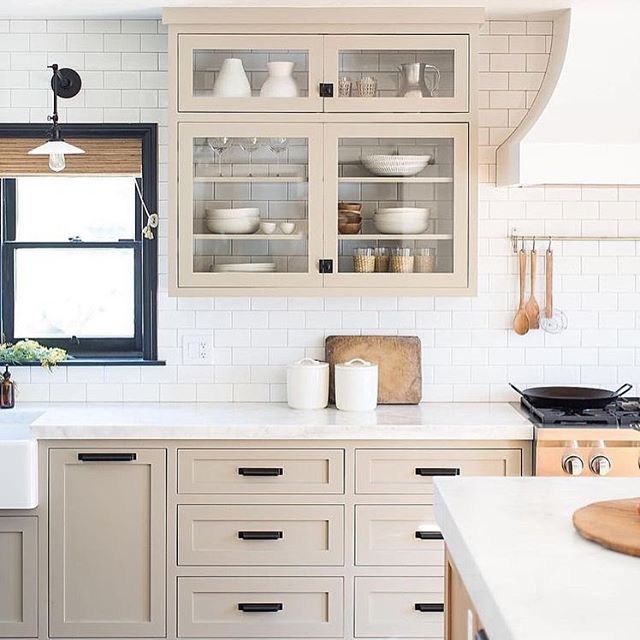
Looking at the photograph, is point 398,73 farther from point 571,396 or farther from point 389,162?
point 571,396

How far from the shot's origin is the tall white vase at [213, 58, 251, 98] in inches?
152

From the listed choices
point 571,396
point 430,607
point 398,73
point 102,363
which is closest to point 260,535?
point 430,607

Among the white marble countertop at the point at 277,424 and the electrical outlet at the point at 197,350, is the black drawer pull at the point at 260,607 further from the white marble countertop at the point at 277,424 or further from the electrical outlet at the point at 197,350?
the electrical outlet at the point at 197,350

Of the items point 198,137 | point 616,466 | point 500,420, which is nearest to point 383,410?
point 500,420

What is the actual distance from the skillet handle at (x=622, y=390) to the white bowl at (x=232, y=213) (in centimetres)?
160

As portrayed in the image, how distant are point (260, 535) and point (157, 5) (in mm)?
2070

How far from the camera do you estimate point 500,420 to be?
3.73 metres

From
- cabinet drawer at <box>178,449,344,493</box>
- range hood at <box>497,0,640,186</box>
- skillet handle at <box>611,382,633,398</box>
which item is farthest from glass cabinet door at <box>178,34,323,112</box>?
skillet handle at <box>611,382,633,398</box>

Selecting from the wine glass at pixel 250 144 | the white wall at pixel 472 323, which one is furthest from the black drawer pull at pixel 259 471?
the wine glass at pixel 250 144

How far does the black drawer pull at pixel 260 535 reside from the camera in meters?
3.66

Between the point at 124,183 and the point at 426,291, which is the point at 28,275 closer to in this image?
the point at 124,183

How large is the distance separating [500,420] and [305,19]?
5.62ft

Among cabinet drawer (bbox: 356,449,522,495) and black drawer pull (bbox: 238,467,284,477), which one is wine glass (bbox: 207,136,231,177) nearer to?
black drawer pull (bbox: 238,467,284,477)

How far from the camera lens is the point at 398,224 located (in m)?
3.90
